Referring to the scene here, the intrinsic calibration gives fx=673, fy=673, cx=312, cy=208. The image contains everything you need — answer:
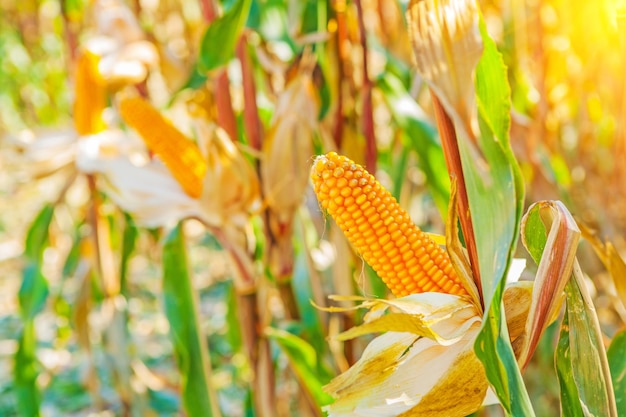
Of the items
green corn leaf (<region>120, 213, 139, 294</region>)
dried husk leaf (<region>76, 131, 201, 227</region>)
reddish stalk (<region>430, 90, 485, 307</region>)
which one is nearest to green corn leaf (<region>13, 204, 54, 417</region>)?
green corn leaf (<region>120, 213, 139, 294</region>)

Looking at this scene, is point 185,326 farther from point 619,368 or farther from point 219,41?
point 619,368

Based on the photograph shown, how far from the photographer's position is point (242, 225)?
3.61 feet

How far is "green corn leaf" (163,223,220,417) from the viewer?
42.5 inches

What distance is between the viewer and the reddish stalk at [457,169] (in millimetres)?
514

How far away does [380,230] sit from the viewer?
0.53 m

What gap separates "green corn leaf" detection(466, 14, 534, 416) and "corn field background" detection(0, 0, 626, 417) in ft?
0.04

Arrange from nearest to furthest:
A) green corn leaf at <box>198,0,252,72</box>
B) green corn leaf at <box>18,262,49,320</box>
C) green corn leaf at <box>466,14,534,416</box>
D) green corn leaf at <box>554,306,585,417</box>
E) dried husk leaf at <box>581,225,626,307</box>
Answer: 1. green corn leaf at <box>466,14,534,416</box>
2. green corn leaf at <box>554,306,585,417</box>
3. dried husk leaf at <box>581,225,626,307</box>
4. green corn leaf at <box>198,0,252,72</box>
5. green corn leaf at <box>18,262,49,320</box>

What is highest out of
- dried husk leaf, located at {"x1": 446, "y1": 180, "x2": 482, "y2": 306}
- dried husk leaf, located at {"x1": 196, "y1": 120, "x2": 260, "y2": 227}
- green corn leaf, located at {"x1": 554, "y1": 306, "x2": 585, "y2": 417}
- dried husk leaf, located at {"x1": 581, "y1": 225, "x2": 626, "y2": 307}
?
dried husk leaf, located at {"x1": 196, "y1": 120, "x2": 260, "y2": 227}

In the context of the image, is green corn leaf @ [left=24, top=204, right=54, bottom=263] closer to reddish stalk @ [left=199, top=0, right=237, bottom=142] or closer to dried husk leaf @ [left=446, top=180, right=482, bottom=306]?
reddish stalk @ [left=199, top=0, right=237, bottom=142]

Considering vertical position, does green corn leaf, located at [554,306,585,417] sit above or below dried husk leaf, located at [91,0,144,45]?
below

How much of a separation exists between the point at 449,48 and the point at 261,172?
650mm

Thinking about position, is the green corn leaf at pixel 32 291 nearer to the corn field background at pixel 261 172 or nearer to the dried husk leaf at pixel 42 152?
the corn field background at pixel 261 172

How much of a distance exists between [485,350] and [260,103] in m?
1.01

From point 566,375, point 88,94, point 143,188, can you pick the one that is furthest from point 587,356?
point 88,94
